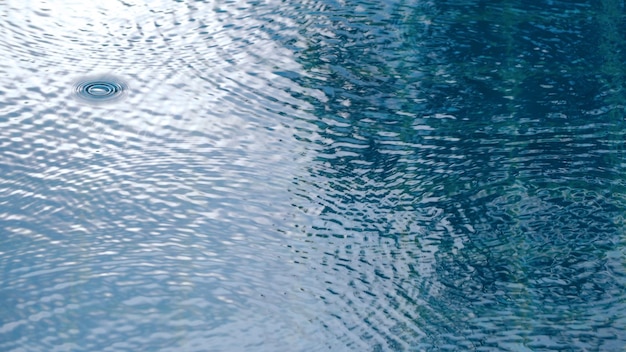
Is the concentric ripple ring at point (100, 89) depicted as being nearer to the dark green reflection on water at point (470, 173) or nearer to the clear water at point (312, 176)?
the clear water at point (312, 176)

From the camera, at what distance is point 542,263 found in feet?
5.11

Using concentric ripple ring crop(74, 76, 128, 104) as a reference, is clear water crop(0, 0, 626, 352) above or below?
below

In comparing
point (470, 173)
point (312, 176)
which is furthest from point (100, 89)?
point (470, 173)

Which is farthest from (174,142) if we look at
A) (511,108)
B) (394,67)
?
(511,108)

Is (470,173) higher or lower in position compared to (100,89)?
lower

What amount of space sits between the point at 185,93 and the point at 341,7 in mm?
522

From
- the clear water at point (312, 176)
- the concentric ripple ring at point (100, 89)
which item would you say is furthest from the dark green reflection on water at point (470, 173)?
the concentric ripple ring at point (100, 89)

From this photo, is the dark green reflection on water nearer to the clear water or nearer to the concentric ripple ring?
the clear water

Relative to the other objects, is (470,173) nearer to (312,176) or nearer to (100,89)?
(312,176)

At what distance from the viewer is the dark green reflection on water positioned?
1.47 meters

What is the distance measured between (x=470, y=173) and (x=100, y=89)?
835 mm

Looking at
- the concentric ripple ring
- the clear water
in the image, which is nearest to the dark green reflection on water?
the clear water

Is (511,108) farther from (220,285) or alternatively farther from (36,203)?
(36,203)

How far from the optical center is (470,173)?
1758 millimetres
